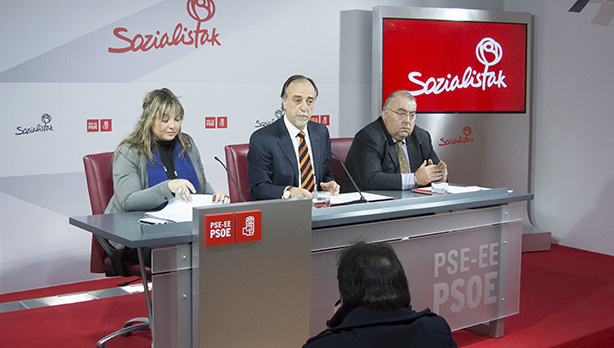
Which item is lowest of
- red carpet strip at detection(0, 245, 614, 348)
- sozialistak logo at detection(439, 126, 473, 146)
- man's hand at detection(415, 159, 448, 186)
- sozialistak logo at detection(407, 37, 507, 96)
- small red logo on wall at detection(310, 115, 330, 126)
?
red carpet strip at detection(0, 245, 614, 348)

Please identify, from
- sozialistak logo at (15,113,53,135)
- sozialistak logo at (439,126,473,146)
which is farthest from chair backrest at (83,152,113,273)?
sozialistak logo at (439,126,473,146)

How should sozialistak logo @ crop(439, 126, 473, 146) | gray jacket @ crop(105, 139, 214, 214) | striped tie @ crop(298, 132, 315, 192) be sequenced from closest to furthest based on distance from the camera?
gray jacket @ crop(105, 139, 214, 214) < striped tie @ crop(298, 132, 315, 192) < sozialistak logo @ crop(439, 126, 473, 146)

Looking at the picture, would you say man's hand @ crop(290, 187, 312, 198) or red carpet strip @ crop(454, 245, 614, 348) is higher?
man's hand @ crop(290, 187, 312, 198)

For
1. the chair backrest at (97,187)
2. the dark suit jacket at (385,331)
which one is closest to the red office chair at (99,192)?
the chair backrest at (97,187)

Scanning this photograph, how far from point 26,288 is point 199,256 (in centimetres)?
256

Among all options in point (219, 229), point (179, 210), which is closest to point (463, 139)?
point (179, 210)

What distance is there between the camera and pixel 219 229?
84.4 inches

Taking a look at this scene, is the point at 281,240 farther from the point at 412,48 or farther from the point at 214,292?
the point at 412,48

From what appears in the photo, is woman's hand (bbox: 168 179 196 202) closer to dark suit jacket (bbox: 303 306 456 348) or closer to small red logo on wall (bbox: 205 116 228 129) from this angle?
dark suit jacket (bbox: 303 306 456 348)

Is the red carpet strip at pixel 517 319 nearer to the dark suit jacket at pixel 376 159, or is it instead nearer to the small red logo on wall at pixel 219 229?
the dark suit jacket at pixel 376 159

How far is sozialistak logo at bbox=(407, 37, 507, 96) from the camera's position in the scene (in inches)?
211

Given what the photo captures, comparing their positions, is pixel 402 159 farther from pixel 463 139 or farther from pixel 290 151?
pixel 463 139

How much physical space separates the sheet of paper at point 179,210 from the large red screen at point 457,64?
9.25 feet

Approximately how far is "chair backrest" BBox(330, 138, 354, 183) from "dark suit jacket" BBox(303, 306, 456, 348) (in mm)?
2354
